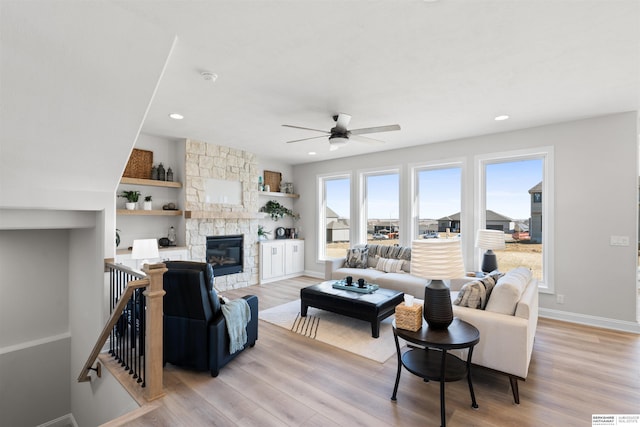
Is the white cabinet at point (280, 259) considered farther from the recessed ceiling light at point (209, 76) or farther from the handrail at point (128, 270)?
the recessed ceiling light at point (209, 76)

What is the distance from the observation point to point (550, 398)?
2.40 metres

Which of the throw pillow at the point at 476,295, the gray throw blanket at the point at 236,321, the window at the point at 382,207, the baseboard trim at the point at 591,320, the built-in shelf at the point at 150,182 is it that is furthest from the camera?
the window at the point at 382,207

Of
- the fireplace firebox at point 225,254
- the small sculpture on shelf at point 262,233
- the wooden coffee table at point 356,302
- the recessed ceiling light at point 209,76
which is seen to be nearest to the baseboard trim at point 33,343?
the fireplace firebox at point 225,254

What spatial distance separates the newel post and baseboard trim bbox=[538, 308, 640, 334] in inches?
198

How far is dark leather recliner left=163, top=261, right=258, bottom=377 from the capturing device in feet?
9.03

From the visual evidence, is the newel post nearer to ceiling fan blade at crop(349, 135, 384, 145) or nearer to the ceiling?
the ceiling

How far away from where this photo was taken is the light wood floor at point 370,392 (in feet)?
7.20

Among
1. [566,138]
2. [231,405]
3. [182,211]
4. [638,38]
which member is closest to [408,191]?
[566,138]

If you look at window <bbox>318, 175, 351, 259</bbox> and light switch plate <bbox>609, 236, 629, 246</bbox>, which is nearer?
light switch plate <bbox>609, 236, 629, 246</bbox>

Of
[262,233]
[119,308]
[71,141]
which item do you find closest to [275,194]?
[262,233]

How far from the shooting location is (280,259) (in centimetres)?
677

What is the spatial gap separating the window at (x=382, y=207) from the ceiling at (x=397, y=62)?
1.92 metres
